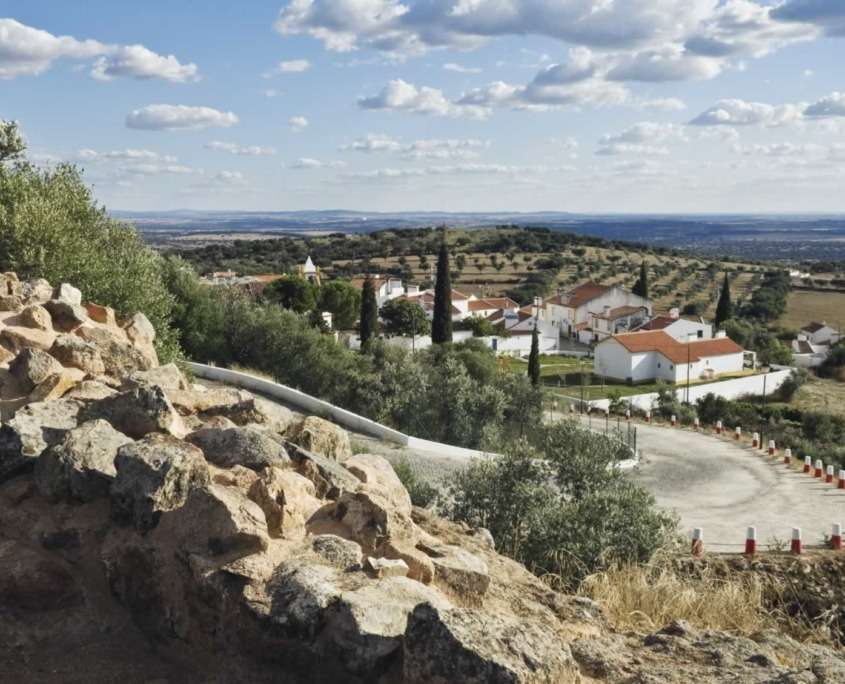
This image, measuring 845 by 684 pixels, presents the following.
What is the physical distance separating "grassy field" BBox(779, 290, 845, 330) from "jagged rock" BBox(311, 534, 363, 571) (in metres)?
93.6

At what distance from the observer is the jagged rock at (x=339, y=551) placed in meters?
5.62

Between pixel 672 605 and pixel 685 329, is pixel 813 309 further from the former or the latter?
pixel 672 605

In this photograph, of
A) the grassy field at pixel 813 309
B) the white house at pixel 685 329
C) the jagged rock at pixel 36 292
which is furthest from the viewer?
the grassy field at pixel 813 309

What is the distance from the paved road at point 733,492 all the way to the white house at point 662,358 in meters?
30.0

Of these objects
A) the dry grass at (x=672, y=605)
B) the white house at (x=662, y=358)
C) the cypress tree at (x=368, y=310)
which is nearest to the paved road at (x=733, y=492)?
the dry grass at (x=672, y=605)

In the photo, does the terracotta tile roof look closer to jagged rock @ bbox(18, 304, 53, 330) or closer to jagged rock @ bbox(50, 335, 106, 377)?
jagged rock @ bbox(18, 304, 53, 330)

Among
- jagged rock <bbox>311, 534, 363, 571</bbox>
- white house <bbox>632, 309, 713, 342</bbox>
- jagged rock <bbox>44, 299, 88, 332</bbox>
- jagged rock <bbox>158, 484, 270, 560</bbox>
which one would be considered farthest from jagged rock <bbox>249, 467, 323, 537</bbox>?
white house <bbox>632, 309, 713, 342</bbox>

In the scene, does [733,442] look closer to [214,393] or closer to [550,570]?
[550,570]

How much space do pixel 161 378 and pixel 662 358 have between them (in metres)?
59.1

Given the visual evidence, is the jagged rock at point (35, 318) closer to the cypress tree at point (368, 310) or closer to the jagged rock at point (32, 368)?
the jagged rock at point (32, 368)

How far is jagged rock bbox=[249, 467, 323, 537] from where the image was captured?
595cm

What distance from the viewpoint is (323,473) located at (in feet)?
22.3

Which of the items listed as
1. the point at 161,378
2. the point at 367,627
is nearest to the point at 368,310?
the point at 161,378

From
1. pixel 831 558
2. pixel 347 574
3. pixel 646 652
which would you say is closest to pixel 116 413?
pixel 347 574
